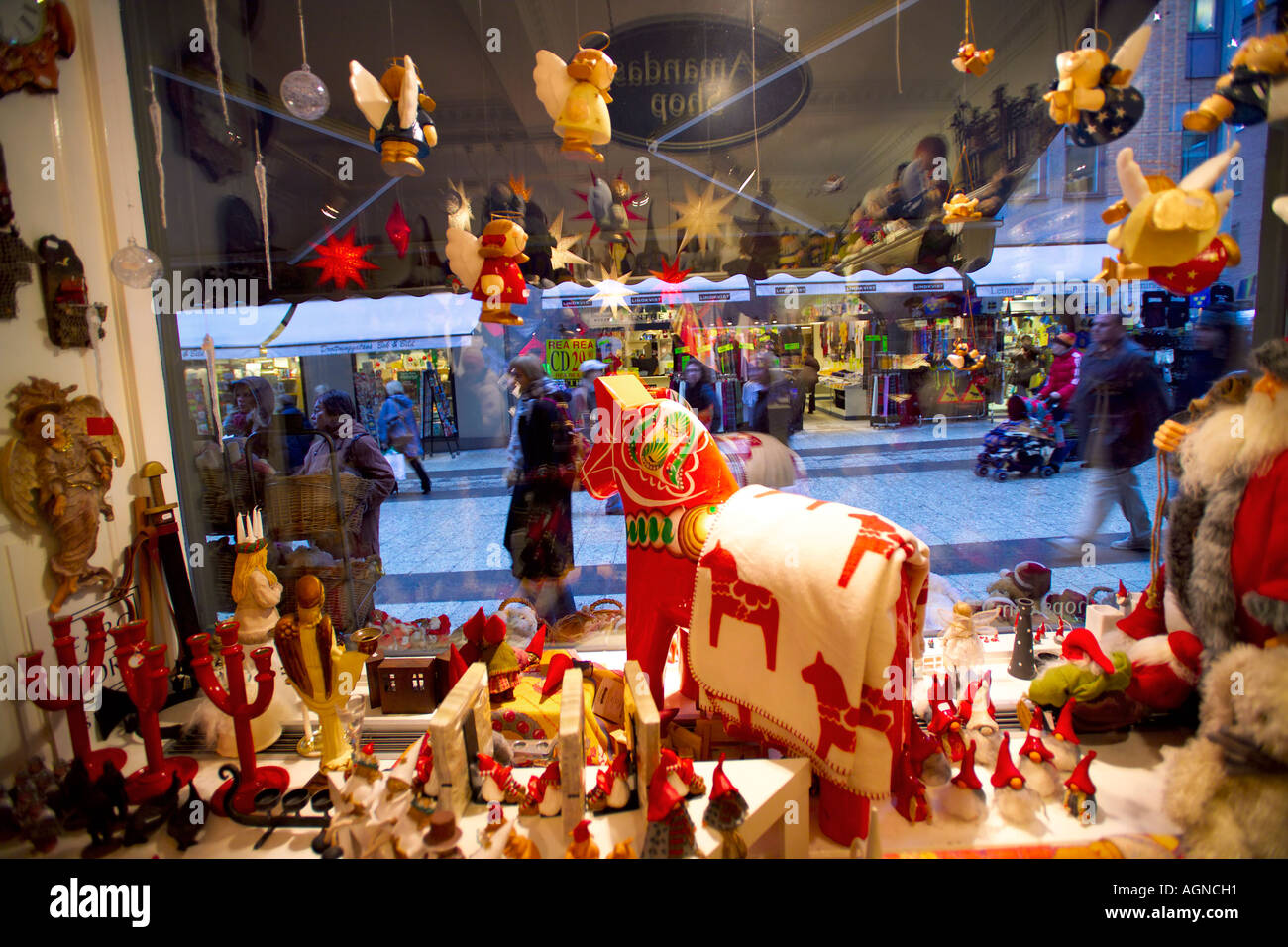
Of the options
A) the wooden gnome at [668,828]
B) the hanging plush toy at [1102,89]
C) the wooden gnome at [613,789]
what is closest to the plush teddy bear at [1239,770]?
the wooden gnome at [668,828]

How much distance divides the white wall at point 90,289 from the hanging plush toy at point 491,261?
1.18 meters

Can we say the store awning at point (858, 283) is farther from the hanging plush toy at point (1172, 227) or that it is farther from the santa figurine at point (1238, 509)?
the santa figurine at point (1238, 509)

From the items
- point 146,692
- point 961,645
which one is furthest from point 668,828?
point 146,692

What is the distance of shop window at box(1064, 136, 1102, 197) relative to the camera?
8.07 feet

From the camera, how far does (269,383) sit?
2.76 meters

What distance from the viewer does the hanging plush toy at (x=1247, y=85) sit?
4.50 feet

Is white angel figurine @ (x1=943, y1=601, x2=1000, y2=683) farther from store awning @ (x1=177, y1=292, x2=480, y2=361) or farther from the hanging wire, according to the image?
the hanging wire

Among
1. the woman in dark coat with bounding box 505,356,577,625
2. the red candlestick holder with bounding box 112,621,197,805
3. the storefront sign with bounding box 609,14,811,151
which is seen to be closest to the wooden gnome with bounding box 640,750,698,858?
the red candlestick holder with bounding box 112,621,197,805

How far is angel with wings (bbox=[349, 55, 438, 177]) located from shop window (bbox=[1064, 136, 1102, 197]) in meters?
2.48

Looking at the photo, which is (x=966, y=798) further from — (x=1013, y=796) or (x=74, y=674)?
(x=74, y=674)
